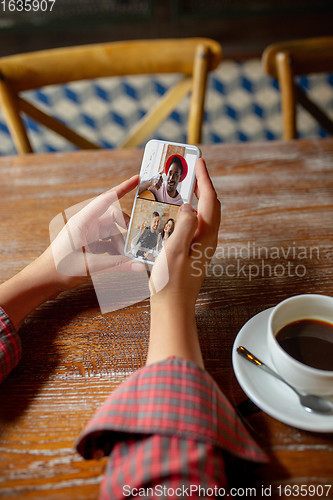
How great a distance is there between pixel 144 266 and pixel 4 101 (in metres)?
0.79

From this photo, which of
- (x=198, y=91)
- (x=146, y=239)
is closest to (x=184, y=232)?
(x=146, y=239)

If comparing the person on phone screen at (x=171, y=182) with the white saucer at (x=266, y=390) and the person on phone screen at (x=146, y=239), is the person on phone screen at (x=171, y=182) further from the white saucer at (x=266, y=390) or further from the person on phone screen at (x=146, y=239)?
the white saucer at (x=266, y=390)

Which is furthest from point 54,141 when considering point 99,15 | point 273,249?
point 273,249

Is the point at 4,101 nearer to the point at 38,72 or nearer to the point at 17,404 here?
the point at 38,72

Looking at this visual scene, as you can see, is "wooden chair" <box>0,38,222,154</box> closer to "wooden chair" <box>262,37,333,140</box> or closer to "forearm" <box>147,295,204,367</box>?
"wooden chair" <box>262,37,333,140</box>

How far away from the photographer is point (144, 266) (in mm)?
716

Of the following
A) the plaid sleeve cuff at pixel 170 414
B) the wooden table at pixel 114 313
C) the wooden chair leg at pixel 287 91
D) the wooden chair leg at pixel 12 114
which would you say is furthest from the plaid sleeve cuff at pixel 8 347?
the wooden chair leg at pixel 287 91

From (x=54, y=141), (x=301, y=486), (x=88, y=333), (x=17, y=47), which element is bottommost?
(x=301, y=486)

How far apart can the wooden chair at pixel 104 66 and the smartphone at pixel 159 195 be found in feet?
1.59

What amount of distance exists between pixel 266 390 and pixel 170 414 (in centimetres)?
15

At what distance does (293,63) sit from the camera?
3.62 ft

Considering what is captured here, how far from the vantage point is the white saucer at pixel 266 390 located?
0.46m

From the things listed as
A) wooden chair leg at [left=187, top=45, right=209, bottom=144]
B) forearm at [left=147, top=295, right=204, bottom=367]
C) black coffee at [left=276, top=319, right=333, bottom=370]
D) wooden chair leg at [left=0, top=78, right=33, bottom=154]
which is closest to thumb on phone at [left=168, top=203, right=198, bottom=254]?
forearm at [left=147, top=295, right=204, bottom=367]

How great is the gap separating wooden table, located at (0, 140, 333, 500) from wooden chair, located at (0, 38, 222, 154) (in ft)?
0.84
